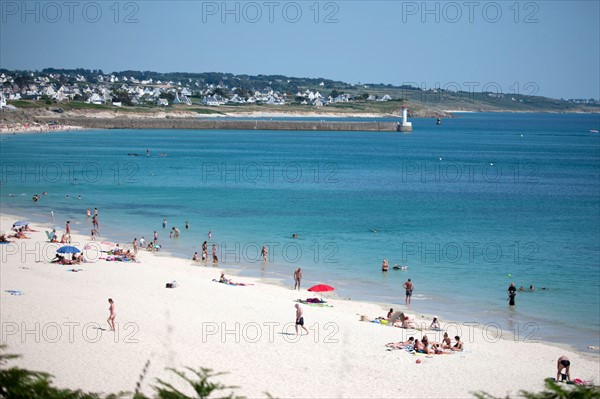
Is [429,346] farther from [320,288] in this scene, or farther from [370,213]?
[370,213]

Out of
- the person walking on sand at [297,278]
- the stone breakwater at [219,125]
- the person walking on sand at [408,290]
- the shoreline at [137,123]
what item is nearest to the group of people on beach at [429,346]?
the person walking on sand at [408,290]

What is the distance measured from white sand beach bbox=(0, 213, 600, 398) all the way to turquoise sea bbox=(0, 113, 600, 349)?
3.11m

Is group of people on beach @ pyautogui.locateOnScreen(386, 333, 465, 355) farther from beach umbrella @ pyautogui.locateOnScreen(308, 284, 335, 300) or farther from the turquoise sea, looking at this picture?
beach umbrella @ pyautogui.locateOnScreen(308, 284, 335, 300)

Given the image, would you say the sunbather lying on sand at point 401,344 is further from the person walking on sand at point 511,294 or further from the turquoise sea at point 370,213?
the person walking on sand at point 511,294

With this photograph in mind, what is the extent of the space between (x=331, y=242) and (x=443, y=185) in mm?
29970

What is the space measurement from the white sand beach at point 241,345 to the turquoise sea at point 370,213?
10.2 feet

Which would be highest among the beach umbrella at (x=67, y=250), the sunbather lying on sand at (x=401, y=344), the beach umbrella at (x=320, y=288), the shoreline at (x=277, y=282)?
the beach umbrella at (x=67, y=250)

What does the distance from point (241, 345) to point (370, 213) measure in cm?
2762

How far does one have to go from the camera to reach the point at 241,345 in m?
16.9

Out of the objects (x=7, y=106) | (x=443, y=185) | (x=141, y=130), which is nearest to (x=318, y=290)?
(x=443, y=185)

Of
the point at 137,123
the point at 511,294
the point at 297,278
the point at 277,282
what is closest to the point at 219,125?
the point at 137,123

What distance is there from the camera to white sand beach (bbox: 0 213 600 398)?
1457 cm

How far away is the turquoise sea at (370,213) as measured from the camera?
981 inches

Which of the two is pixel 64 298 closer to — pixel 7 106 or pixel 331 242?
pixel 331 242
